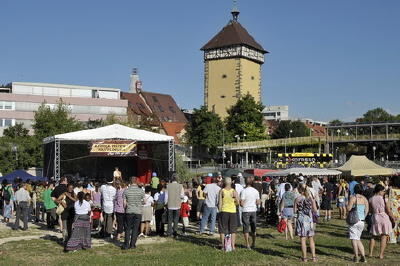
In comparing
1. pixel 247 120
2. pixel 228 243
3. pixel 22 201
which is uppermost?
pixel 247 120

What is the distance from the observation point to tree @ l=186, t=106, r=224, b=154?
72.2m

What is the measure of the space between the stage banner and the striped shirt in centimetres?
1532

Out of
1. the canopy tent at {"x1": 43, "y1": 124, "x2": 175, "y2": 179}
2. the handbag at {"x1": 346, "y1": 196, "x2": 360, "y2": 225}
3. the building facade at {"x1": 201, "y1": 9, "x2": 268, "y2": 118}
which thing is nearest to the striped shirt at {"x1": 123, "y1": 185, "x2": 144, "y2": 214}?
the handbag at {"x1": 346, "y1": 196, "x2": 360, "y2": 225}

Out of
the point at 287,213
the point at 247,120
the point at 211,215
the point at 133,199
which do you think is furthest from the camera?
the point at 247,120

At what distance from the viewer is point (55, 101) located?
72938 mm

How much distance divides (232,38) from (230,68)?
4824mm

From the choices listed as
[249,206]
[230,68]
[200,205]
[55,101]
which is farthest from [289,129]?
[249,206]

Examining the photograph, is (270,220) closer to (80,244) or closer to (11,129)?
(80,244)

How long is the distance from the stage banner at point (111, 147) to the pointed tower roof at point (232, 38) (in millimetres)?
56891

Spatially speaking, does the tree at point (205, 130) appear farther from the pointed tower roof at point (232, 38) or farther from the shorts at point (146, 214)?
the shorts at point (146, 214)

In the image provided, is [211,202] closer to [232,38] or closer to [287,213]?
[287,213]

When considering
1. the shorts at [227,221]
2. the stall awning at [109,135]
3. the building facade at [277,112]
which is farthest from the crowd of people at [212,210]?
the building facade at [277,112]

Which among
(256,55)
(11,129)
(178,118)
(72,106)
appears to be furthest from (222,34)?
(11,129)

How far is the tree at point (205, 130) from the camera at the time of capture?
72250 millimetres
